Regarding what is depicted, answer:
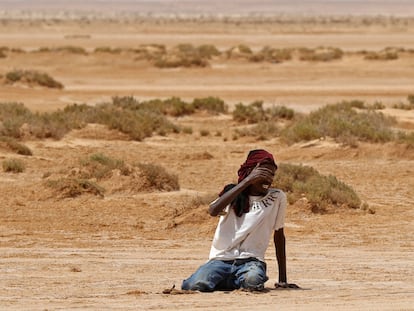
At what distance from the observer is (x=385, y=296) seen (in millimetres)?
9797

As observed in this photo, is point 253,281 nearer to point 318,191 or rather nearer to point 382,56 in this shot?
point 318,191

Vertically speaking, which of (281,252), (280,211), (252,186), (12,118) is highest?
(252,186)

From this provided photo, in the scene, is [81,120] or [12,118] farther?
[81,120]

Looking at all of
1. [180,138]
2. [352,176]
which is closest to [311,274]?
[352,176]

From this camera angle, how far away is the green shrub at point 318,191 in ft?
55.5

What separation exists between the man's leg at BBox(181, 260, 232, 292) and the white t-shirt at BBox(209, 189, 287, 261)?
109 mm

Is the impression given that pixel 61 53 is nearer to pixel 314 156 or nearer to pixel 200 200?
A: pixel 314 156

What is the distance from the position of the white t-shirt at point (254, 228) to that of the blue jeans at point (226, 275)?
67 mm

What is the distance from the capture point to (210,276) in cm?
988

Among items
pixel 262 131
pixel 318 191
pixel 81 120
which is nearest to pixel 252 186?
pixel 318 191

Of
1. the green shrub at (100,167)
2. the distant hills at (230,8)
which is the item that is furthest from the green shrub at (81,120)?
the distant hills at (230,8)

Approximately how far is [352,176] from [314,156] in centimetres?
252

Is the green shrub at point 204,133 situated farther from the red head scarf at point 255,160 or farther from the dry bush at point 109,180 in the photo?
the red head scarf at point 255,160

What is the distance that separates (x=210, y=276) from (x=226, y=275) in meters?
0.15
